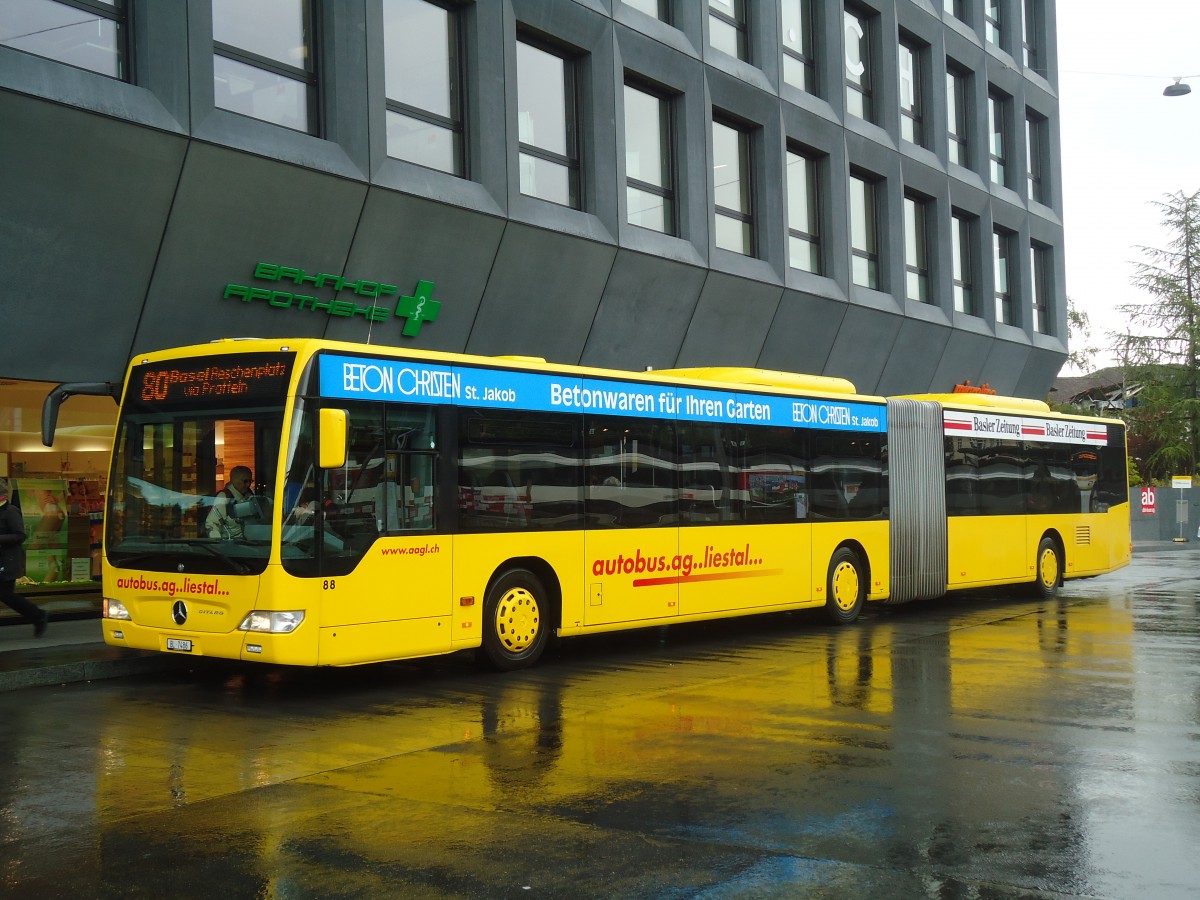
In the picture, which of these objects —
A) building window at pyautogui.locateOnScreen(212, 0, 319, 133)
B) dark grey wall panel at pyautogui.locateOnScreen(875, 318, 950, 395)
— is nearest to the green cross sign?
building window at pyautogui.locateOnScreen(212, 0, 319, 133)

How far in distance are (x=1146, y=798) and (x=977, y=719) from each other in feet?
7.67

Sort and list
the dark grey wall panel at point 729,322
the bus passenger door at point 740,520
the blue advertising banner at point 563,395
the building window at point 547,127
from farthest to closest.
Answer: the dark grey wall panel at point 729,322 < the building window at point 547,127 < the bus passenger door at point 740,520 < the blue advertising banner at point 563,395

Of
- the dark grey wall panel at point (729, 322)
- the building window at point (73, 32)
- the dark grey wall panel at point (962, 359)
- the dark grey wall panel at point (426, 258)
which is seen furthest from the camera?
the dark grey wall panel at point (962, 359)

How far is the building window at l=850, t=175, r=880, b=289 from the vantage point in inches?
1048

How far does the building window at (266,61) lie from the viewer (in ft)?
48.2

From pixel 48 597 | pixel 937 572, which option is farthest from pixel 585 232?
pixel 48 597

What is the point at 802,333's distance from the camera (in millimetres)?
24906

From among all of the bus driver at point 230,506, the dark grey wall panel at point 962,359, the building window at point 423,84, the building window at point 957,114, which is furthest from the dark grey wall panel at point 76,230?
the building window at point 957,114

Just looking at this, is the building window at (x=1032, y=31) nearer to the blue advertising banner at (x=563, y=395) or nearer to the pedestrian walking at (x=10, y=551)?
the blue advertising banner at (x=563, y=395)

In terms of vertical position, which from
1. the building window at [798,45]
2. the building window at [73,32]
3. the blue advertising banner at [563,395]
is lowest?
the blue advertising banner at [563,395]

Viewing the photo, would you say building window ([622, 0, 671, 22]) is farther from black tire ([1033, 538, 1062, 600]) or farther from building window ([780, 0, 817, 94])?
black tire ([1033, 538, 1062, 600])

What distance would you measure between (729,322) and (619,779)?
54.3 feet

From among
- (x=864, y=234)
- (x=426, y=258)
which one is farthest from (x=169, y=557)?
(x=864, y=234)

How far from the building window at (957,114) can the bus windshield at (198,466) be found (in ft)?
77.5
